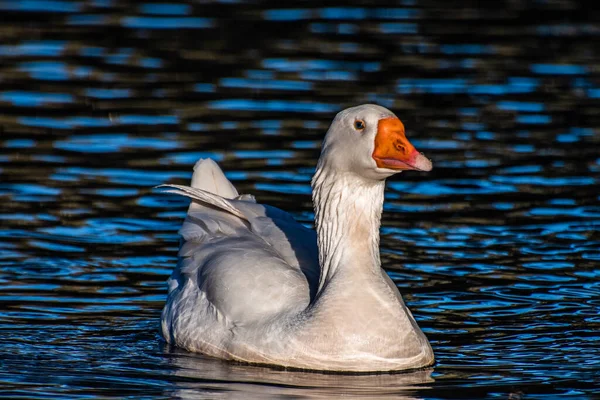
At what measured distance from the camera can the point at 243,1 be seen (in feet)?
88.5

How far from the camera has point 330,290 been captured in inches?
401

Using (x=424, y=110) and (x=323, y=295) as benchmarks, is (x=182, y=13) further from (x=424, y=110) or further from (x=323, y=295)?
(x=323, y=295)

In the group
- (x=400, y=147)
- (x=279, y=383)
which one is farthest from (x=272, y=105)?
(x=279, y=383)

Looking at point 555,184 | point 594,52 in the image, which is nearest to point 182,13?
point 594,52

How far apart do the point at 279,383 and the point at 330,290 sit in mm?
841

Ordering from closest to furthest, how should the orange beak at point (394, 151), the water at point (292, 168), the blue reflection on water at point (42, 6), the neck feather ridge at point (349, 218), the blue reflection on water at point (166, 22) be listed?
the orange beak at point (394, 151)
the neck feather ridge at point (349, 218)
the water at point (292, 168)
the blue reflection on water at point (166, 22)
the blue reflection on water at point (42, 6)

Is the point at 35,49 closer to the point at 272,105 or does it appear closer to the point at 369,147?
the point at 272,105

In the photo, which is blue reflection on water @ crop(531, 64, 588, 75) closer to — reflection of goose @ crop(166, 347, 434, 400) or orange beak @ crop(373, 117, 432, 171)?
orange beak @ crop(373, 117, 432, 171)

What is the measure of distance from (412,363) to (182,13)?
54.5ft

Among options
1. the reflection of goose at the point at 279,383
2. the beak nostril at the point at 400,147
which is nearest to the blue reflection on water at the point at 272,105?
the reflection of goose at the point at 279,383

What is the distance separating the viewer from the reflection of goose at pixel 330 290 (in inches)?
393

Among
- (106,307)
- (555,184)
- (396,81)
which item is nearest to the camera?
(106,307)

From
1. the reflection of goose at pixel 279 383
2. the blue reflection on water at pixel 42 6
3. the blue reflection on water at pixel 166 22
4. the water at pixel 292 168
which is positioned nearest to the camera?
the reflection of goose at pixel 279 383

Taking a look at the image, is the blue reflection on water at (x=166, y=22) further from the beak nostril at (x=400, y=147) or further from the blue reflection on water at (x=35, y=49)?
the beak nostril at (x=400, y=147)
